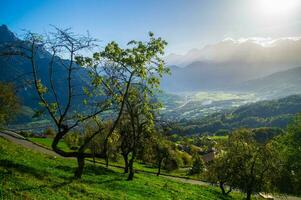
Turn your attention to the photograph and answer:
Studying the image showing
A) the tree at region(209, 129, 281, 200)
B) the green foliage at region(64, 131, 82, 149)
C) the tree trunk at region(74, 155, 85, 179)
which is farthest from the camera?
the green foliage at region(64, 131, 82, 149)

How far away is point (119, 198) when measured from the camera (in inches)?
1134

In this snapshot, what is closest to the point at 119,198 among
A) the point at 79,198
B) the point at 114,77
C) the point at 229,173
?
the point at 79,198

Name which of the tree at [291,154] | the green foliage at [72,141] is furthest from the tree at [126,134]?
the green foliage at [72,141]

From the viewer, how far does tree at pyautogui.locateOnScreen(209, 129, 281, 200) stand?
5672 centimetres

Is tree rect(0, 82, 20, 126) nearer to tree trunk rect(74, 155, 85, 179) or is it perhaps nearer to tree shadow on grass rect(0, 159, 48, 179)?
tree trunk rect(74, 155, 85, 179)

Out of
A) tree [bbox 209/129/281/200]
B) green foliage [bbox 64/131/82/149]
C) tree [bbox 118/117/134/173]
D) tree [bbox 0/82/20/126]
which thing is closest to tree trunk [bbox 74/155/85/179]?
tree [bbox 118/117/134/173]

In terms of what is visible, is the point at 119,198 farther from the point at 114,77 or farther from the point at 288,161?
the point at 288,161

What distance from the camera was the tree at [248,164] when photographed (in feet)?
186

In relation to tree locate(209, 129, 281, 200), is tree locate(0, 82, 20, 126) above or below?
above

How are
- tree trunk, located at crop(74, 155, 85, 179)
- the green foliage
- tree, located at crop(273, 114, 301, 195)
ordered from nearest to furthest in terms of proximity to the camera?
tree trunk, located at crop(74, 155, 85, 179)
tree, located at crop(273, 114, 301, 195)
the green foliage

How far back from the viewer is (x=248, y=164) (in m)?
58.0

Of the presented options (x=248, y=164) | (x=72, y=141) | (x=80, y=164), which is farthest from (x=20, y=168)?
(x=72, y=141)

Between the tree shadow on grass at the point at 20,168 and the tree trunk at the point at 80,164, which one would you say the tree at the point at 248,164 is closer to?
the tree trunk at the point at 80,164

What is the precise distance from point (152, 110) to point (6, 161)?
55.0ft
